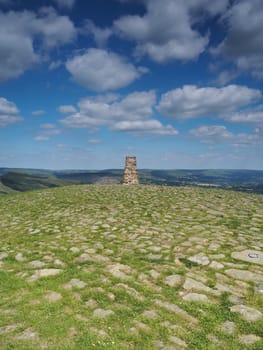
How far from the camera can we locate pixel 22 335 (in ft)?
14.5

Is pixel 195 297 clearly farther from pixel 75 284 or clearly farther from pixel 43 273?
pixel 43 273

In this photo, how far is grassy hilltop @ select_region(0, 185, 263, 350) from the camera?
4.41 meters

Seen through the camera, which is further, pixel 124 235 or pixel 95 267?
pixel 124 235

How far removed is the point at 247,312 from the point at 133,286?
2.27 m

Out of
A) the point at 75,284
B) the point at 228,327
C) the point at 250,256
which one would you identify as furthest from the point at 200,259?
the point at 75,284

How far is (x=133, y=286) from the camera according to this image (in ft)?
19.7

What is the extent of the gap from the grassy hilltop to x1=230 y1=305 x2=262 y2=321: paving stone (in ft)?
0.06

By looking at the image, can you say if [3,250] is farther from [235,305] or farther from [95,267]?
[235,305]

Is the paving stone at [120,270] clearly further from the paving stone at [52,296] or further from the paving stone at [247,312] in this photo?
the paving stone at [247,312]

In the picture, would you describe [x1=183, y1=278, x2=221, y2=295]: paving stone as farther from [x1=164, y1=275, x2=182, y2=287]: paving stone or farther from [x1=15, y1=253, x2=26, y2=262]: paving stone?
[x1=15, y1=253, x2=26, y2=262]: paving stone

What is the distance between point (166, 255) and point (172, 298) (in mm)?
2238

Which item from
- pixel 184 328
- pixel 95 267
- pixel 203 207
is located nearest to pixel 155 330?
pixel 184 328

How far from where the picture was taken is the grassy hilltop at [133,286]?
4406mm

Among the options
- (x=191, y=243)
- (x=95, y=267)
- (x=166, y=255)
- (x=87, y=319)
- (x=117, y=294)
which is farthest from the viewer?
(x=191, y=243)
